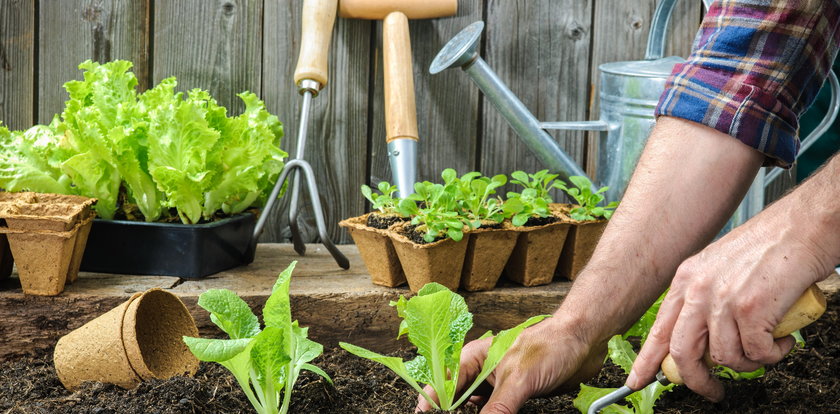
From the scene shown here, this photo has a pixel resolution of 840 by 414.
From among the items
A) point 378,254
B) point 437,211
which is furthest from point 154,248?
point 437,211

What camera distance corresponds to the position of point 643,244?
1106 millimetres

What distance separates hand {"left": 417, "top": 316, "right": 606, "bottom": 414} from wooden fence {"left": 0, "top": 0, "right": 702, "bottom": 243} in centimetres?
91

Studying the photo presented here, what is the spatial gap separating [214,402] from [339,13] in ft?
3.17

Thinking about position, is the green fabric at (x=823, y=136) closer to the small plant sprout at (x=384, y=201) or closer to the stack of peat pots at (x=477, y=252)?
the stack of peat pots at (x=477, y=252)

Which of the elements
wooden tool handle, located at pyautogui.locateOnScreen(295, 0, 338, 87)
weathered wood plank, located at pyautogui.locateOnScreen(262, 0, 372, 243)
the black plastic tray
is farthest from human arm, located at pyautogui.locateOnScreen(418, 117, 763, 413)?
weathered wood plank, located at pyautogui.locateOnScreen(262, 0, 372, 243)

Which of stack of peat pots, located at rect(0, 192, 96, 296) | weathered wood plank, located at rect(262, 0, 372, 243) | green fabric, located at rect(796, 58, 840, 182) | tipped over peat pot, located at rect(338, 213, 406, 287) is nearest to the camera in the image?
stack of peat pots, located at rect(0, 192, 96, 296)

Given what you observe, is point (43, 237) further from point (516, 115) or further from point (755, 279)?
point (755, 279)

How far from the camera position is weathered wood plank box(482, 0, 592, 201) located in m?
1.94

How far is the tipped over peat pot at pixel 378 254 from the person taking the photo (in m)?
1.46

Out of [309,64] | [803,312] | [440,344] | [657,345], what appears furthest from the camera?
[309,64]

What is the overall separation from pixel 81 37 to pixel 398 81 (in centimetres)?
72

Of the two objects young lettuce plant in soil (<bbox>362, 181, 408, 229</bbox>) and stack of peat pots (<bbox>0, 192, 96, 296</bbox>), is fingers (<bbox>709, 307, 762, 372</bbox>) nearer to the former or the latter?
young lettuce plant in soil (<bbox>362, 181, 408, 229</bbox>)

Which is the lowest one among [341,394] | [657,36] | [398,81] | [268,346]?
[341,394]

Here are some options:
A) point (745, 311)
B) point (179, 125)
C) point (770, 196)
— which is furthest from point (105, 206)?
point (770, 196)
